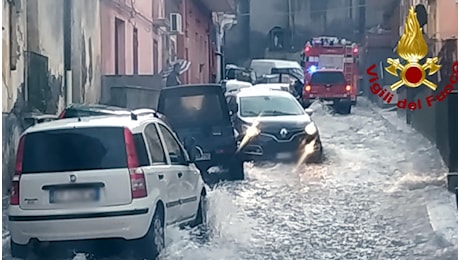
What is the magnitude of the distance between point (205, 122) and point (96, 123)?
0.54 metres

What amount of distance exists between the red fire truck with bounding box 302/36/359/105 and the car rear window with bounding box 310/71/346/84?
0.03 metres

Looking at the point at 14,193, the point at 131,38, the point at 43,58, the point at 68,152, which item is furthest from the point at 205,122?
the point at 14,193

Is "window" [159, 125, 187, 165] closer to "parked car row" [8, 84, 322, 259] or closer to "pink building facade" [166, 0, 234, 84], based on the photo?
"parked car row" [8, 84, 322, 259]

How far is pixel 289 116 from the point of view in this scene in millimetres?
5281

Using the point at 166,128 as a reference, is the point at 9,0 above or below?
above

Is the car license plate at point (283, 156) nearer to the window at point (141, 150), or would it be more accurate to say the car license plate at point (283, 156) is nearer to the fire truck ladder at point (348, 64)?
the fire truck ladder at point (348, 64)

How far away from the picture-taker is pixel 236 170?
5121 mm

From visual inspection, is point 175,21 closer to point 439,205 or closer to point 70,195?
point 70,195

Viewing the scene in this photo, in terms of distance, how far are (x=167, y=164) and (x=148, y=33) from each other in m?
0.74

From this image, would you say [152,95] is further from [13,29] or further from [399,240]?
[399,240]

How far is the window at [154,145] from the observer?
492 cm

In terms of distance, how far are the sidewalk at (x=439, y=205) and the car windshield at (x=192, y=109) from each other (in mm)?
759

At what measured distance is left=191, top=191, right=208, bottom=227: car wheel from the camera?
5.04 metres

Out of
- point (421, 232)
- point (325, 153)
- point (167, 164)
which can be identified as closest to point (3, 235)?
point (167, 164)
